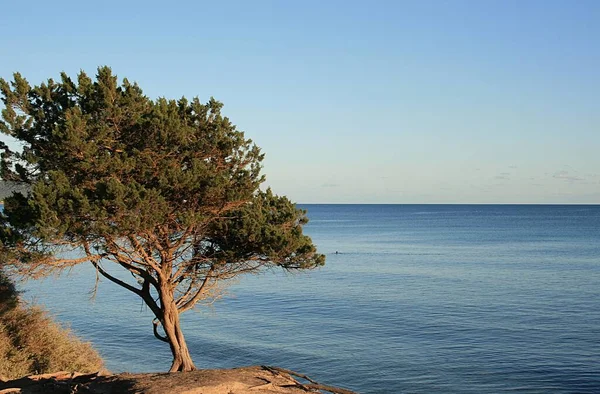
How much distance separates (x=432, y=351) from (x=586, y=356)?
6.57 metres

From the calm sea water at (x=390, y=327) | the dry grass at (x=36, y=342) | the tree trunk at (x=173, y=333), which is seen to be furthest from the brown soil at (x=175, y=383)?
the calm sea water at (x=390, y=327)

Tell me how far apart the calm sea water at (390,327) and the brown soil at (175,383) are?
8597 mm

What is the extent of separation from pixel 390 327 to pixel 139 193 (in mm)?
21617

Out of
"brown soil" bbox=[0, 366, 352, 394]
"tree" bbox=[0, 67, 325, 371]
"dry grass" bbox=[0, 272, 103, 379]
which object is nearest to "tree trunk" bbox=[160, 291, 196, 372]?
"tree" bbox=[0, 67, 325, 371]

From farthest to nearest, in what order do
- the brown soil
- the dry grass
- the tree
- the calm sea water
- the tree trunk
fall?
the calm sea water, the dry grass, the tree trunk, the tree, the brown soil

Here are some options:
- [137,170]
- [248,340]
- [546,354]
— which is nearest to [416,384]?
[546,354]

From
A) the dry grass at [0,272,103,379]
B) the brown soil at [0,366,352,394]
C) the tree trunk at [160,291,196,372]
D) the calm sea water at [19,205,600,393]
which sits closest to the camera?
the brown soil at [0,366,352,394]

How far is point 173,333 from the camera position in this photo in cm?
1917

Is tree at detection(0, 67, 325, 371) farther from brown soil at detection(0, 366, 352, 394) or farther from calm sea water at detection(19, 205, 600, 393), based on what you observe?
calm sea water at detection(19, 205, 600, 393)

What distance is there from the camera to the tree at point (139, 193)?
16.5m

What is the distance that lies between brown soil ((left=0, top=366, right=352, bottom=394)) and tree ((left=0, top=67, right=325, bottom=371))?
302 cm

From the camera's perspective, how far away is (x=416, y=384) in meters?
25.6

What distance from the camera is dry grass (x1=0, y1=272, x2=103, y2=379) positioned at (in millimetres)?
22047

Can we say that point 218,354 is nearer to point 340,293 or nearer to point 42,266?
point 42,266
